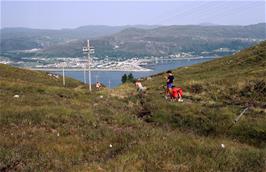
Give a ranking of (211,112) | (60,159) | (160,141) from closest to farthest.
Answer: (60,159), (160,141), (211,112)

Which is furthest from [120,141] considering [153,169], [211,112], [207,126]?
[211,112]

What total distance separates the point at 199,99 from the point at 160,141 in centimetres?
1827

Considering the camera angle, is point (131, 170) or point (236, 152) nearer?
point (131, 170)

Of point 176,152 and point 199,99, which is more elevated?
point 176,152

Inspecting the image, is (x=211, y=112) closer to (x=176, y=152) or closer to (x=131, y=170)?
(x=176, y=152)

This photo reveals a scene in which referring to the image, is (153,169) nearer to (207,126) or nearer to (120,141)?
(120,141)

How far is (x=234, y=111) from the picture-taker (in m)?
21.5

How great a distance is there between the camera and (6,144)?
11.8m

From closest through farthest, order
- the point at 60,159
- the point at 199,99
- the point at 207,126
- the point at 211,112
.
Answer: the point at 60,159, the point at 207,126, the point at 211,112, the point at 199,99

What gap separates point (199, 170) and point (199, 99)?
815 inches

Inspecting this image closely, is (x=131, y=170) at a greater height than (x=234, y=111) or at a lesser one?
greater

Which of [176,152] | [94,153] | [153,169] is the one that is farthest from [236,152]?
[94,153]

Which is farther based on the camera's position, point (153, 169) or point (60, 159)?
point (60, 159)

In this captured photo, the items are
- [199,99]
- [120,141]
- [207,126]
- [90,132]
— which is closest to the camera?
[120,141]
